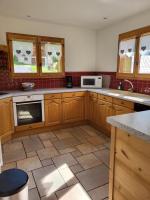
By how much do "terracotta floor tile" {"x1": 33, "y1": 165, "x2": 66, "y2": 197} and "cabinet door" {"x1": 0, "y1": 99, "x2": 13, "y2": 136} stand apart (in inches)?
46.3

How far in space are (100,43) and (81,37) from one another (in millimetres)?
547

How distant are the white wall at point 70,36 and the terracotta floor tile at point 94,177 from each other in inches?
107

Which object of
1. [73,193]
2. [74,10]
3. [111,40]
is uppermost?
[74,10]

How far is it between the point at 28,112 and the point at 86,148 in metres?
1.44

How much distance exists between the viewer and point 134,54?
10.8 feet

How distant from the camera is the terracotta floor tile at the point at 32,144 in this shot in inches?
112

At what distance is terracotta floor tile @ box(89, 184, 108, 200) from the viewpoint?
1.76 m

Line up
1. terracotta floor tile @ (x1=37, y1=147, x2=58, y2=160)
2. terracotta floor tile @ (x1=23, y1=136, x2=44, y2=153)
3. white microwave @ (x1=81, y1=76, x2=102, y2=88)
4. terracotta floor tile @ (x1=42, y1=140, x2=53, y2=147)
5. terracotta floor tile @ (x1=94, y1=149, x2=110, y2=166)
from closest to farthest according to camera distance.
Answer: terracotta floor tile @ (x1=94, y1=149, x2=110, y2=166)
terracotta floor tile @ (x1=37, y1=147, x2=58, y2=160)
terracotta floor tile @ (x1=23, y1=136, x2=44, y2=153)
terracotta floor tile @ (x1=42, y1=140, x2=53, y2=147)
white microwave @ (x1=81, y1=76, x2=102, y2=88)

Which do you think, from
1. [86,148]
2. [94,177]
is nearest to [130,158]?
[94,177]

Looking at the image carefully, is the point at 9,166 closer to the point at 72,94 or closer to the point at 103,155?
the point at 103,155

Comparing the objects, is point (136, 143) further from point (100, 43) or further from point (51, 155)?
point (100, 43)

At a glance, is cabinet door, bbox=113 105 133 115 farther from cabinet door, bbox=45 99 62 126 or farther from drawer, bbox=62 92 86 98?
cabinet door, bbox=45 99 62 126

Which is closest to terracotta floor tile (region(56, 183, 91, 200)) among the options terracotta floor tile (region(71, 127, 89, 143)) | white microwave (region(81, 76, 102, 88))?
terracotta floor tile (region(71, 127, 89, 143))

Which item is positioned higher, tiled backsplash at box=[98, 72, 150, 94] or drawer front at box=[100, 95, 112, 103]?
tiled backsplash at box=[98, 72, 150, 94]
